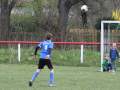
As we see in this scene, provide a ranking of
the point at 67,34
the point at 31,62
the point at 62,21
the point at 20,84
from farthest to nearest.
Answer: the point at 62,21, the point at 67,34, the point at 31,62, the point at 20,84

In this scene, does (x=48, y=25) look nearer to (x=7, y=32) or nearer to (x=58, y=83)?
(x=7, y=32)

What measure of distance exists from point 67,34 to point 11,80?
→ 22727 millimetres

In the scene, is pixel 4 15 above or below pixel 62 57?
above

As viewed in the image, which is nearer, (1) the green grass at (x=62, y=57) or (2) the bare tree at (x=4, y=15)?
(1) the green grass at (x=62, y=57)

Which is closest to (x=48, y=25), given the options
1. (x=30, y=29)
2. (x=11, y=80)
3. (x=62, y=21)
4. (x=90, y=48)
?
(x=30, y=29)

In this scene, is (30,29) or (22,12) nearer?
(30,29)

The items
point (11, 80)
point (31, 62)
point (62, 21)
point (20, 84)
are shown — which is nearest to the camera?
point (20, 84)

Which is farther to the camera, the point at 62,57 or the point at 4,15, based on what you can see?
the point at 4,15

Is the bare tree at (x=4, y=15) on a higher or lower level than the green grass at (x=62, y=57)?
higher

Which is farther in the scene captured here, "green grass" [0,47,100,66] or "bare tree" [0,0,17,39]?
"bare tree" [0,0,17,39]

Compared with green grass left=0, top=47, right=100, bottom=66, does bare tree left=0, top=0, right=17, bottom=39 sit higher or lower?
higher

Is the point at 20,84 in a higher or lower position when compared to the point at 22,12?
lower

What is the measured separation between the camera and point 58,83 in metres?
20.8

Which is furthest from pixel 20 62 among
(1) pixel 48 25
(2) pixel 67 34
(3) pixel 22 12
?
(3) pixel 22 12
